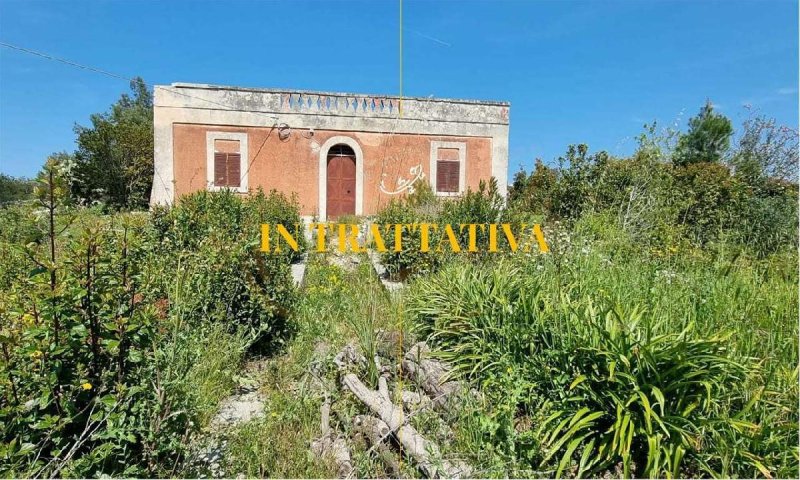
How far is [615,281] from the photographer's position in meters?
2.90

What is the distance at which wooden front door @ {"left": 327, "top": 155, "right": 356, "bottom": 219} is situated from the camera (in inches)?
521

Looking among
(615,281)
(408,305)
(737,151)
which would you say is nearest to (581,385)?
(615,281)

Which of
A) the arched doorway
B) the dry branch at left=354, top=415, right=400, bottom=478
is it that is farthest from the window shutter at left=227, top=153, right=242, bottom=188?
the dry branch at left=354, top=415, right=400, bottom=478

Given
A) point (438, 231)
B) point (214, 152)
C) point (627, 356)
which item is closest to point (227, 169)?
point (214, 152)

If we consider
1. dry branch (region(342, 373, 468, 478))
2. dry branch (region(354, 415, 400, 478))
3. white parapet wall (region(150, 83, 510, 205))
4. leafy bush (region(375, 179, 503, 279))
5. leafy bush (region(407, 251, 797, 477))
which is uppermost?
white parapet wall (region(150, 83, 510, 205))

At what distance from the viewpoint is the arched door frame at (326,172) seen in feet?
42.3

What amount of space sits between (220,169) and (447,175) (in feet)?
24.5

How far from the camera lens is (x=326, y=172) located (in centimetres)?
1309

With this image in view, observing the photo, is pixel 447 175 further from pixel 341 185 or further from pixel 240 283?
pixel 240 283

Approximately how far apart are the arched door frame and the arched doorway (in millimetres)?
160

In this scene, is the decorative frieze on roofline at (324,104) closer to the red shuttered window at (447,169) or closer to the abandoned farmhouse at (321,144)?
the abandoned farmhouse at (321,144)

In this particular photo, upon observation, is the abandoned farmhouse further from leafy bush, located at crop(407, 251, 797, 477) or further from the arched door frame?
leafy bush, located at crop(407, 251, 797, 477)

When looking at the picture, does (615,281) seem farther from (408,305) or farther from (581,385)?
(408,305)

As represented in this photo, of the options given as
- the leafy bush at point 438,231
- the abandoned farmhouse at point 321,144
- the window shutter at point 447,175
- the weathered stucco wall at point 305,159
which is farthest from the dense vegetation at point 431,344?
the window shutter at point 447,175
